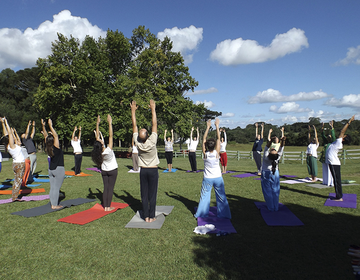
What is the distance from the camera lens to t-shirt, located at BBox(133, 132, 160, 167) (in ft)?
17.0

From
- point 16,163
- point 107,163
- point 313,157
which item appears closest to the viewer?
point 107,163

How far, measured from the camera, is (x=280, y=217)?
568 centimetres

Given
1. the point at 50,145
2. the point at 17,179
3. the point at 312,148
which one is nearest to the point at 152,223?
the point at 50,145

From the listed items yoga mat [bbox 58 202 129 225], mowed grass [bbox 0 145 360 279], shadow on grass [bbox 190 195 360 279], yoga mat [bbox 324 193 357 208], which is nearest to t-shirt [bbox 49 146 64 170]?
mowed grass [bbox 0 145 360 279]

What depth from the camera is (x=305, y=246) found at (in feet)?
13.8

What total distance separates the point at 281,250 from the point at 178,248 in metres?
1.76

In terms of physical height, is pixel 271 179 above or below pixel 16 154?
below

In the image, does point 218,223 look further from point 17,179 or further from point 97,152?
point 17,179

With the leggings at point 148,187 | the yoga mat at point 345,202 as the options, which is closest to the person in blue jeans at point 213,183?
the leggings at point 148,187

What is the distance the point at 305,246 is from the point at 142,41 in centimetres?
2752

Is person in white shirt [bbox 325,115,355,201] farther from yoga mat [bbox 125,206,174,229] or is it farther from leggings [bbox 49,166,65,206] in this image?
leggings [bbox 49,166,65,206]

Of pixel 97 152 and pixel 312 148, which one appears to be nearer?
pixel 97 152

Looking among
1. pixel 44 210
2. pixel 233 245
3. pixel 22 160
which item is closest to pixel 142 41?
pixel 22 160

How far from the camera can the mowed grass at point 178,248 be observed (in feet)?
11.4
